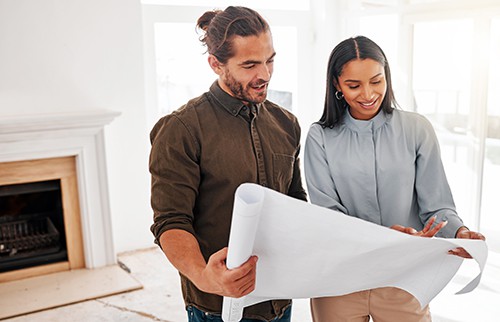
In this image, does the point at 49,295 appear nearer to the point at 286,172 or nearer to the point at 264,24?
the point at 286,172

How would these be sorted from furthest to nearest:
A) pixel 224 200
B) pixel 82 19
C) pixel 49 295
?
pixel 82 19
pixel 49 295
pixel 224 200

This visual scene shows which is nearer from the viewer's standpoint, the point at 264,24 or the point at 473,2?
the point at 264,24

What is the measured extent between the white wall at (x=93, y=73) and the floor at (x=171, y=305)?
0.69 metres

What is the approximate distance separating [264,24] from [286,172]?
0.40 metres

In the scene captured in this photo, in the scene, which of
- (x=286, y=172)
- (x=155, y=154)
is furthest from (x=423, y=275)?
(x=155, y=154)

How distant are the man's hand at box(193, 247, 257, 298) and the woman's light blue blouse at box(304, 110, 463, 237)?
1.48 feet

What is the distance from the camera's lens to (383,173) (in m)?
1.46

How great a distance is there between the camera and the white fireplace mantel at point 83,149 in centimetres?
332

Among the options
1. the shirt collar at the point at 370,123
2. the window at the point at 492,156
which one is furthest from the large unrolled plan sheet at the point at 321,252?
the window at the point at 492,156

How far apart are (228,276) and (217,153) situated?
0.40 metres

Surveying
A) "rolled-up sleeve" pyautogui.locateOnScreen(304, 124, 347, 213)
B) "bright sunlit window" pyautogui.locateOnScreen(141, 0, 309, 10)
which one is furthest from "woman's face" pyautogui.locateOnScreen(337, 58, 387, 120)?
"bright sunlit window" pyautogui.locateOnScreen(141, 0, 309, 10)

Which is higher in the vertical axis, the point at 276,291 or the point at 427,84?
the point at 427,84

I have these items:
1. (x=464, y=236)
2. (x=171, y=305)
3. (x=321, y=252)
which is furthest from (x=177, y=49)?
(x=321, y=252)

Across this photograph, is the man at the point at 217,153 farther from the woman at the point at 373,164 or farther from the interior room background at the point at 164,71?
the interior room background at the point at 164,71
